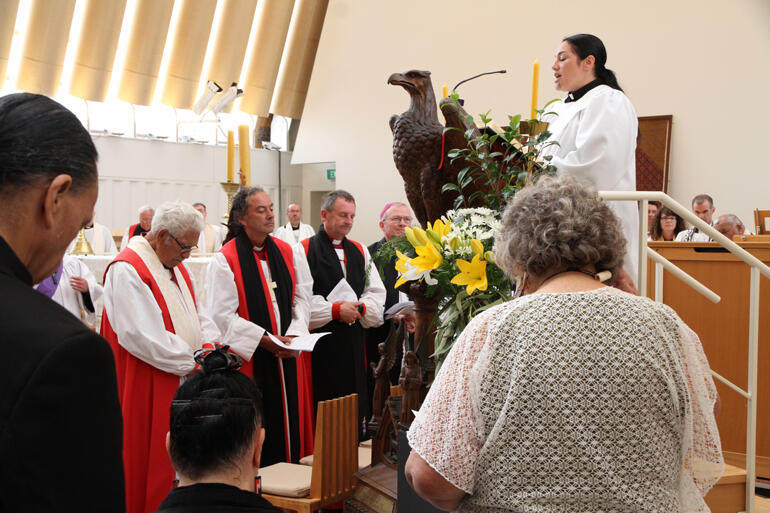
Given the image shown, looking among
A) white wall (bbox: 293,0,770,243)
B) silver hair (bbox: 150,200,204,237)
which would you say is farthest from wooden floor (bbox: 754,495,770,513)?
white wall (bbox: 293,0,770,243)

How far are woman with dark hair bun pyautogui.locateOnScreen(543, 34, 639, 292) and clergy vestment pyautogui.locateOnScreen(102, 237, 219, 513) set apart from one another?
1.96 m

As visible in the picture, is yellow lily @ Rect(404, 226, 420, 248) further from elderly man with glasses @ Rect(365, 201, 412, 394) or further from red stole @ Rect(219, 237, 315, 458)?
A: elderly man with glasses @ Rect(365, 201, 412, 394)

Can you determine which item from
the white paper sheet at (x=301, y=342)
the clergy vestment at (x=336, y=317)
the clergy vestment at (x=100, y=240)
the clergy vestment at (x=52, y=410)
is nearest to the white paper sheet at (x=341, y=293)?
the clergy vestment at (x=336, y=317)

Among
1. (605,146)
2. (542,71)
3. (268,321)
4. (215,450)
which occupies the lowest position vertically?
(215,450)

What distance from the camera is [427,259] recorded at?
2.17 m

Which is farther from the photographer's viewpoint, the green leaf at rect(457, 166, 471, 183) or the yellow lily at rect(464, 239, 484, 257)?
the green leaf at rect(457, 166, 471, 183)

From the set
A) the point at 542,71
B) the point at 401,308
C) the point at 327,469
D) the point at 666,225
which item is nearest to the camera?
the point at 327,469

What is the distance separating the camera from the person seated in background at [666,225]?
659 cm

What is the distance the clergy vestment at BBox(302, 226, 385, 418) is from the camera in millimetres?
4754

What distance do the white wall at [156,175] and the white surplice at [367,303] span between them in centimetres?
742

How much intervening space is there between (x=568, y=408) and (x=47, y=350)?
3.02 ft

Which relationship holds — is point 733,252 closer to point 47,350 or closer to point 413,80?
point 413,80

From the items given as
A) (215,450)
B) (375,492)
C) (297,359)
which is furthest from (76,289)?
(215,450)

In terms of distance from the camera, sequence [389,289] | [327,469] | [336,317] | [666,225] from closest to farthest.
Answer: [327,469] < [336,317] < [389,289] < [666,225]
